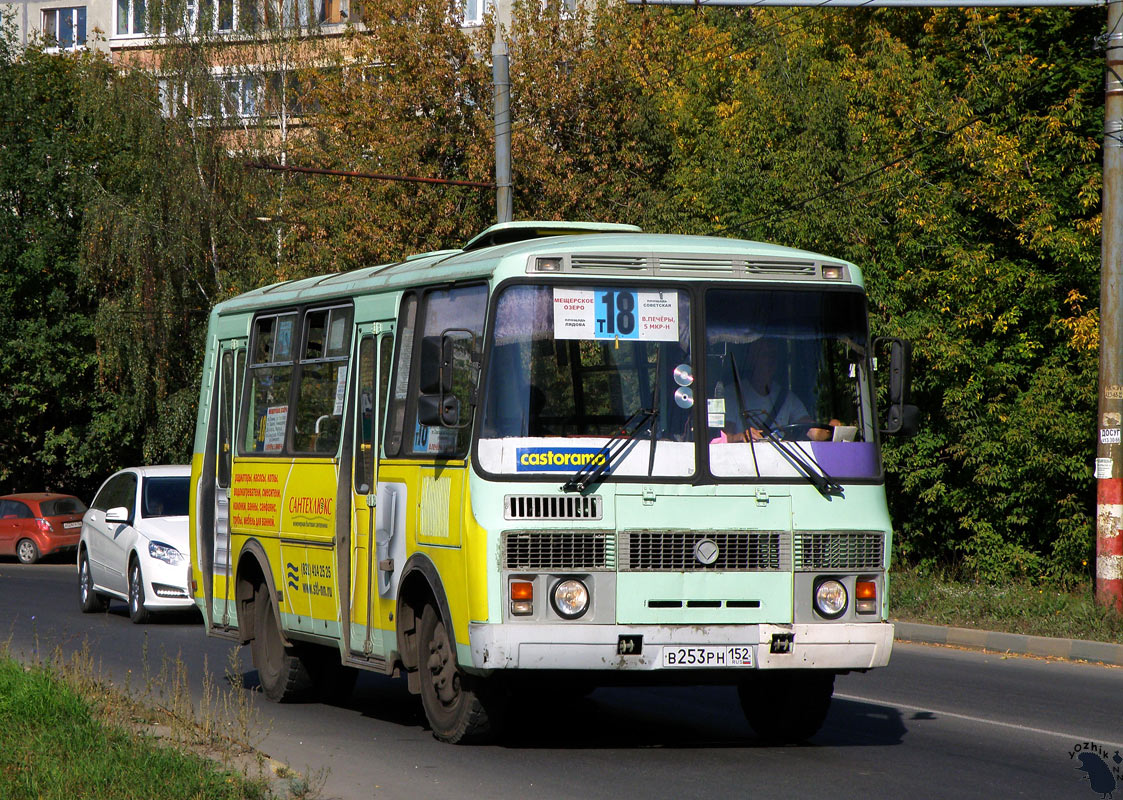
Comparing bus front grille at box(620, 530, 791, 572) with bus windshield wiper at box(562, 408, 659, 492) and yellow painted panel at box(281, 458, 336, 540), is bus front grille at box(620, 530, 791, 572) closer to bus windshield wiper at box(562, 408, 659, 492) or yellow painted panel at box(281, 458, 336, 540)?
bus windshield wiper at box(562, 408, 659, 492)

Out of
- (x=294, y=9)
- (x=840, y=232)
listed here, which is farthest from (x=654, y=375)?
(x=294, y=9)

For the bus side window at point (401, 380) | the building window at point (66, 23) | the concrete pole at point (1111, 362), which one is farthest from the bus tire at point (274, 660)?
the building window at point (66, 23)

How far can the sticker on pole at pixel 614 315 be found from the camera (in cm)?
912

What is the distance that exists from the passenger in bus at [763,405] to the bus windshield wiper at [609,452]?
0.44m

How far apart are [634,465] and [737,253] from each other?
56.7 inches

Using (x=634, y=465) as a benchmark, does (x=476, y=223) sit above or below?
above

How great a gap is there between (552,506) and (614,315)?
1.16 m

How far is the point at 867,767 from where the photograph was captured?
8859 mm

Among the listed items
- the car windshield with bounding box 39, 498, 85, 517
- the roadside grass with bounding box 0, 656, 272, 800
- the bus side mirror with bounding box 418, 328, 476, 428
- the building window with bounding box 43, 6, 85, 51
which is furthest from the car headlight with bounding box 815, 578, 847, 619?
the building window with bounding box 43, 6, 85, 51

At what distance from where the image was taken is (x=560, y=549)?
28.9 feet

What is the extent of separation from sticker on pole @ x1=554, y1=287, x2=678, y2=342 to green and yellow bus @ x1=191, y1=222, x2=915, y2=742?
0.01 metres

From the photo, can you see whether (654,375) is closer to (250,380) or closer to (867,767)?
(867,767)

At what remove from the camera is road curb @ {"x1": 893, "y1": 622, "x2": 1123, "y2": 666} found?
15.5 meters

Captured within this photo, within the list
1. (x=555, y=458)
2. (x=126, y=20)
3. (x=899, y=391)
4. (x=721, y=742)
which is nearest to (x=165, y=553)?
(x=721, y=742)
